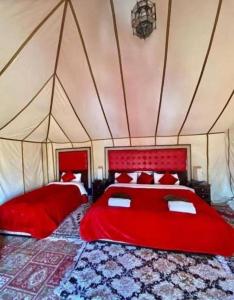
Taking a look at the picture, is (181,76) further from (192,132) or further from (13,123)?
(13,123)

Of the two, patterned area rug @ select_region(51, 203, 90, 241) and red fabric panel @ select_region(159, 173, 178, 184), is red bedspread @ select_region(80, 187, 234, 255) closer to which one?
patterned area rug @ select_region(51, 203, 90, 241)

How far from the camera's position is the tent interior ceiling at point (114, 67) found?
2186mm

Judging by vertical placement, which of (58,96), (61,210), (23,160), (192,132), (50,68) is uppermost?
(50,68)

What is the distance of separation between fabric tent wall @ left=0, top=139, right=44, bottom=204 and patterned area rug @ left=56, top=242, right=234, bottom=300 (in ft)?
8.56

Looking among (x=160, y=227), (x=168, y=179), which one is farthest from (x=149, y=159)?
(x=160, y=227)

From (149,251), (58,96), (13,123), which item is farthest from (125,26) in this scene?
(149,251)

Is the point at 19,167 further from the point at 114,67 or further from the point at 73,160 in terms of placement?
the point at 114,67

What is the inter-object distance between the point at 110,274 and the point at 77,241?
3.09ft

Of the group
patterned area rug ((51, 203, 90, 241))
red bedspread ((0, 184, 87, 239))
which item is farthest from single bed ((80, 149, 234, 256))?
red bedspread ((0, 184, 87, 239))

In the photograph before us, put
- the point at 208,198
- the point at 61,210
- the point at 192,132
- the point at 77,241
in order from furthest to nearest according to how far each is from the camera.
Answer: the point at 192,132
the point at 208,198
the point at 61,210
the point at 77,241

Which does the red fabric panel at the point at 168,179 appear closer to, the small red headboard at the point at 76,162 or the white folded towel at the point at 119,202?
the white folded towel at the point at 119,202

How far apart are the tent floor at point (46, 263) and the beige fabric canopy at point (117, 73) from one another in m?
1.96

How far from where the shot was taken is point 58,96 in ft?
11.9

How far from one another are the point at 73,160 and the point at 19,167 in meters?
1.48
